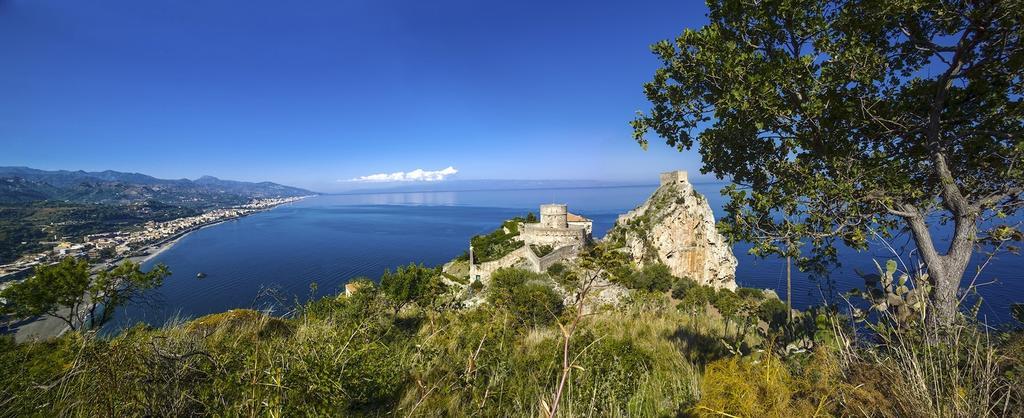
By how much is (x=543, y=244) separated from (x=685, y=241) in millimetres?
12329

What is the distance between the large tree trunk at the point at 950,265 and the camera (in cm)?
323

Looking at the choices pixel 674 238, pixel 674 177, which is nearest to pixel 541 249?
pixel 674 238

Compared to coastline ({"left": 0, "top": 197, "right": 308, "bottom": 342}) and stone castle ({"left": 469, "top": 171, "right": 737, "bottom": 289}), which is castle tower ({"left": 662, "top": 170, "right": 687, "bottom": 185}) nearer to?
stone castle ({"left": 469, "top": 171, "right": 737, "bottom": 289})

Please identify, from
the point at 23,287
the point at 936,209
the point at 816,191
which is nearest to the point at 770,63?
the point at 816,191

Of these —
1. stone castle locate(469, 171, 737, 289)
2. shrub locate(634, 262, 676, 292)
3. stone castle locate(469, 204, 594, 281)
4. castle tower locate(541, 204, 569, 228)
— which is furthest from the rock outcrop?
castle tower locate(541, 204, 569, 228)

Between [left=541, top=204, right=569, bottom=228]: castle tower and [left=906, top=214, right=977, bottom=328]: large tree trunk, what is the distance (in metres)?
28.2

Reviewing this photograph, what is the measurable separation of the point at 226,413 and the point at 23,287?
50.4 ft

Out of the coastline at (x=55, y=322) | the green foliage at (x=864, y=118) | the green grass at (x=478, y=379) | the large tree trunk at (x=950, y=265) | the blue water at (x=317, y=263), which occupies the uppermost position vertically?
the green foliage at (x=864, y=118)

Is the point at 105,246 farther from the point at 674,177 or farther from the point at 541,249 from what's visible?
the point at 674,177

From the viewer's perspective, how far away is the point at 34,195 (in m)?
140

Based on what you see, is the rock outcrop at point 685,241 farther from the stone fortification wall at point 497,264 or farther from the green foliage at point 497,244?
the green foliage at point 497,244

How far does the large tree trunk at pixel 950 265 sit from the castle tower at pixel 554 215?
28.2 metres

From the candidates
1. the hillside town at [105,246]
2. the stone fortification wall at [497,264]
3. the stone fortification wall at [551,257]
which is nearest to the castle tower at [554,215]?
the stone fortification wall at [551,257]

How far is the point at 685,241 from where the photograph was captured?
103ft
